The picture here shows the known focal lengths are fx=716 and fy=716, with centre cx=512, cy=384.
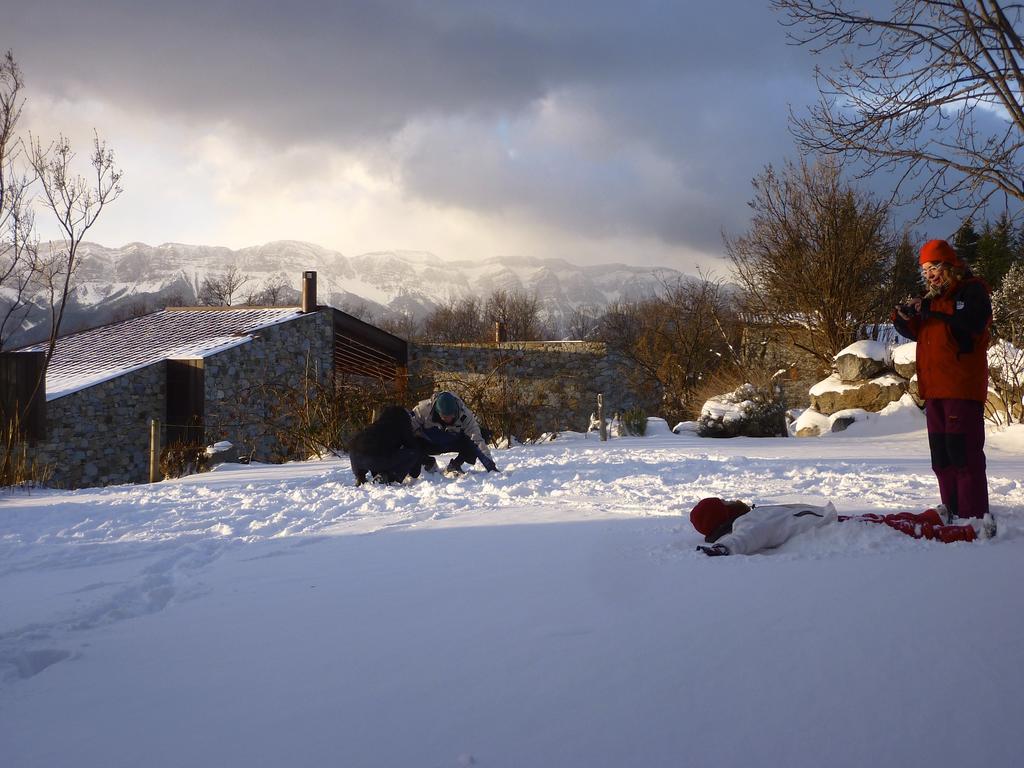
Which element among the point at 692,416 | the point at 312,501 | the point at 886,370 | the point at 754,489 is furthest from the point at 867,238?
the point at 312,501

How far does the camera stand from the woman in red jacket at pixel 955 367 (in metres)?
3.48

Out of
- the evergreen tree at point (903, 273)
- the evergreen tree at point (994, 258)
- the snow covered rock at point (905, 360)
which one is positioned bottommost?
the snow covered rock at point (905, 360)

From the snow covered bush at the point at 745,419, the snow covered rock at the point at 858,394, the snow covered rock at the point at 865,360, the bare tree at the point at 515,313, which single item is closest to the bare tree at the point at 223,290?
the bare tree at the point at 515,313

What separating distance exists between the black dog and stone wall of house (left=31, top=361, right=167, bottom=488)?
24.2 feet

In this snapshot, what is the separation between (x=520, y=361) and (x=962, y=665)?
17652 mm

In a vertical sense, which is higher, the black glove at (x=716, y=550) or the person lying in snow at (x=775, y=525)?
the person lying in snow at (x=775, y=525)

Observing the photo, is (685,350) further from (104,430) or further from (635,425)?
(104,430)

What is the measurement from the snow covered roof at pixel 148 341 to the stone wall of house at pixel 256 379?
0.26m

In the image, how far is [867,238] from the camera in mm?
14703

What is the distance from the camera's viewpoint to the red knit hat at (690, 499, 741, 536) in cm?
330

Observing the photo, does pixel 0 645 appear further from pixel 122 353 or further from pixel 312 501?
pixel 122 353

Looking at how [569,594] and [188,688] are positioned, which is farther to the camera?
[569,594]

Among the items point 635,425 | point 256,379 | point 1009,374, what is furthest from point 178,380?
point 1009,374

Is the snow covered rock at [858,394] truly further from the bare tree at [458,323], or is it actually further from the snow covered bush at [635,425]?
the bare tree at [458,323]
